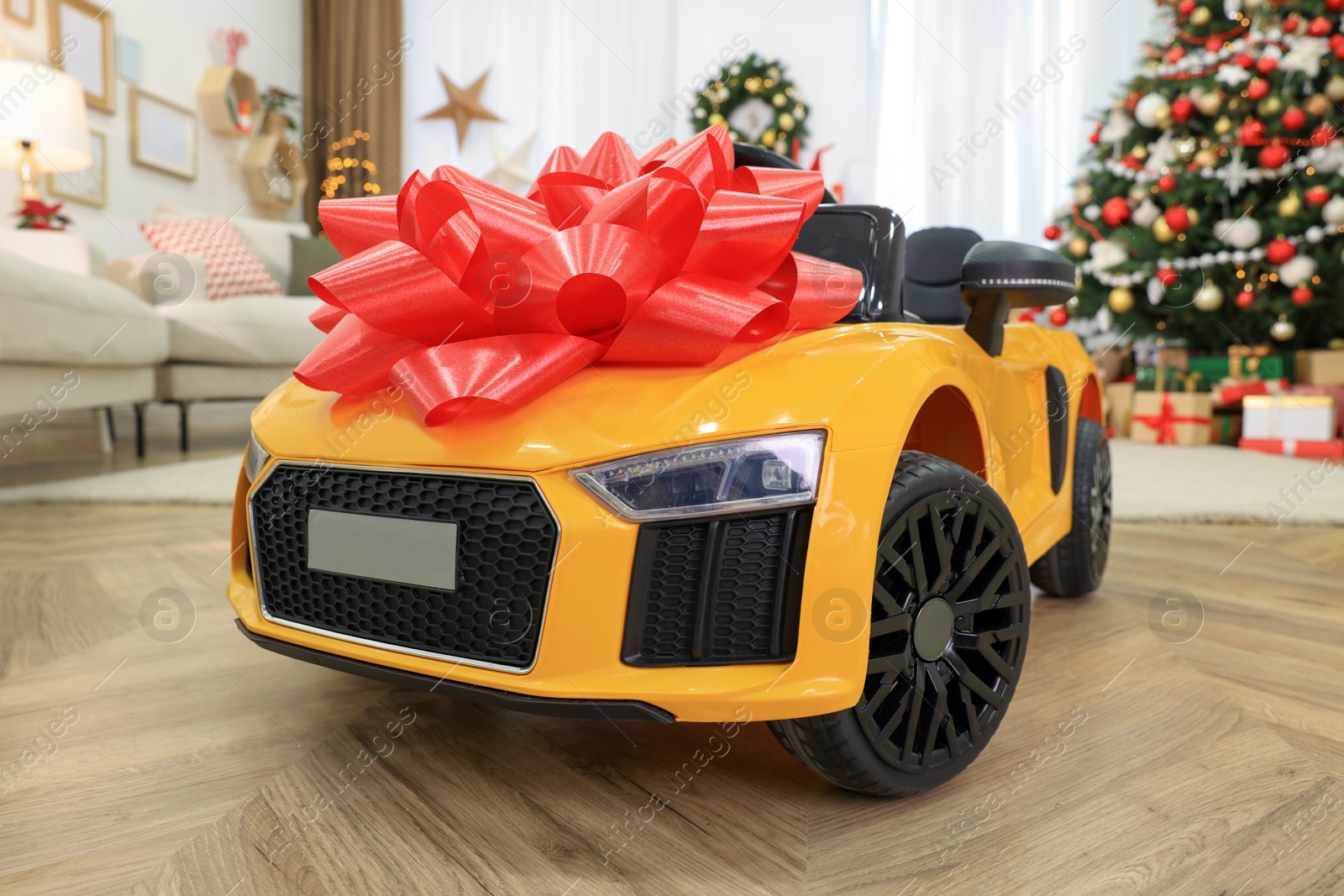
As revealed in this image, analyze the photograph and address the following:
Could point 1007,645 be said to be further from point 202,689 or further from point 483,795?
point 202,689

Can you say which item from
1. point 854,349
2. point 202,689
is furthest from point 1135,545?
point 202,689

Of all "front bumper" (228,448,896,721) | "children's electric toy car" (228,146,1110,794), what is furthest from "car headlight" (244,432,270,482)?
"front bumper" (228,448,896,721)

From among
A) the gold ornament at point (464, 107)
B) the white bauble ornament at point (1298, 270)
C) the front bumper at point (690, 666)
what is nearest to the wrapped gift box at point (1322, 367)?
the white bauble ornament at point (1298, 270)

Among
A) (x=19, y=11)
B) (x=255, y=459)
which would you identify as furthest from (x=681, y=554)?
(x=19, y=11)

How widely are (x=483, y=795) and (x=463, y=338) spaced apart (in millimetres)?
476

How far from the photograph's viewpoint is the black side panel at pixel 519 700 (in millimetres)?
Result: 792

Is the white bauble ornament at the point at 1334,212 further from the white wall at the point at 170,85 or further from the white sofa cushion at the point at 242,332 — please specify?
the white wall at the point at 170,85

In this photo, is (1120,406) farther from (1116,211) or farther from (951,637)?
(951,637)

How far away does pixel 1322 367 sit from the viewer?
13.5 ft

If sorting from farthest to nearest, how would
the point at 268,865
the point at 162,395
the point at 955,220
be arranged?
the point at 955,220 → the point at 162,395 → the point at 268,865

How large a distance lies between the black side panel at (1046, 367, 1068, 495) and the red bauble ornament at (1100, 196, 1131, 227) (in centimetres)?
335

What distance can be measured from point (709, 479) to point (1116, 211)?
A: 14.3 feet

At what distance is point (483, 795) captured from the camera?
0.92 m

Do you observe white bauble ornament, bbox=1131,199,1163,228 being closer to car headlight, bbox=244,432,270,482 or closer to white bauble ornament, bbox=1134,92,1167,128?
white bauble ornament, bbox=1134,92,1167,128
